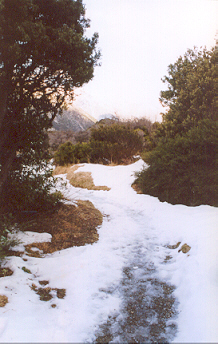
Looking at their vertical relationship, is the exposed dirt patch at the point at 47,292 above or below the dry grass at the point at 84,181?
below

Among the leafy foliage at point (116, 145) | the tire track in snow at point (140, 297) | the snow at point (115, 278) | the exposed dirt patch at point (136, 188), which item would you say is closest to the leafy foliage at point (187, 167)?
the exposed dirt patch at point (136, 188)

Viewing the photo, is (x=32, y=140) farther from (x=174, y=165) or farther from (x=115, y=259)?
(x=174, y=165)

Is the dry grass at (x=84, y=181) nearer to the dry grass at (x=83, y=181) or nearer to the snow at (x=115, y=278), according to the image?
the dry grass at (x=83, y=181)

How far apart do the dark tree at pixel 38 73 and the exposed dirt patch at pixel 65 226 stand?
118cm

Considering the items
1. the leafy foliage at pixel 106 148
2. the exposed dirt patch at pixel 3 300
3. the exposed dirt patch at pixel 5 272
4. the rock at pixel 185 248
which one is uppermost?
the leafy foliage at pixel 106 148

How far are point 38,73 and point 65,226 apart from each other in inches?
129

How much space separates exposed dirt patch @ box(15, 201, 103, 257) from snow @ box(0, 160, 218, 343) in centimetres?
22

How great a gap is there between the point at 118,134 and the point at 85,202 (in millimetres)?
7701

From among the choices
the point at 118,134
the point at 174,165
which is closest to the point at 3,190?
the point at 174,165

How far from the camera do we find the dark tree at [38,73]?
3.86m

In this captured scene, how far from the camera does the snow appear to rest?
212 cm

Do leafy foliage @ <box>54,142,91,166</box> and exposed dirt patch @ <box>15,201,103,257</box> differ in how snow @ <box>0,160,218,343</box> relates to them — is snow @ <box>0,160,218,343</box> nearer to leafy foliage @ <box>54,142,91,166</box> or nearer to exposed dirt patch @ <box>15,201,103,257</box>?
exposed dirt patch @ <box>15,201,103,257</box>

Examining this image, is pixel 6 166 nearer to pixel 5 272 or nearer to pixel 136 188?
pixel 5 272

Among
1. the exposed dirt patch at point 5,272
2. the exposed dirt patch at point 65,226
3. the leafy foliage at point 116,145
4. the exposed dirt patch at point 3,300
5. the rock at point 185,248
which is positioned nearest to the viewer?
the exposed dirt patch at point 3,300
